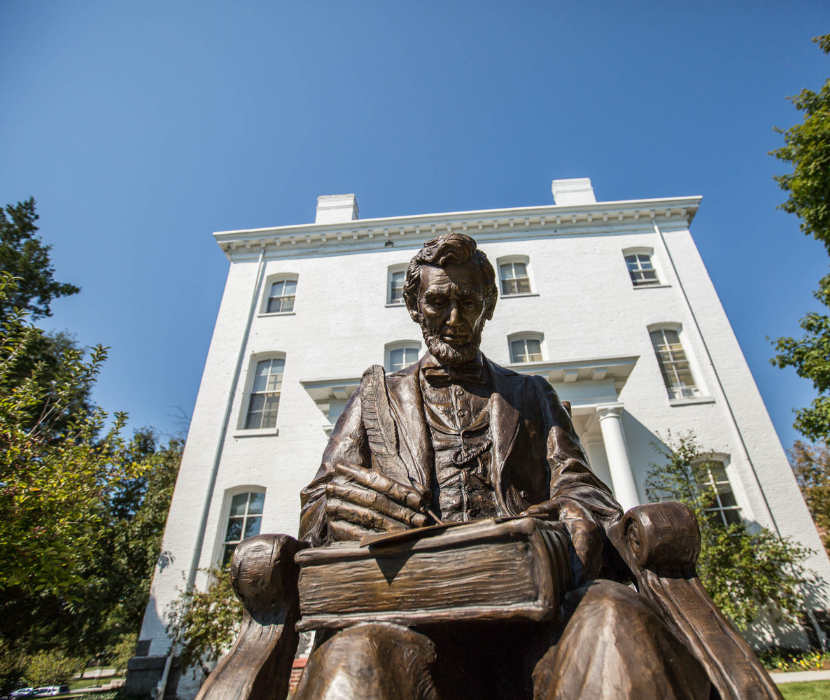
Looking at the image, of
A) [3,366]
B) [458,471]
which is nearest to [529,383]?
[458,471]

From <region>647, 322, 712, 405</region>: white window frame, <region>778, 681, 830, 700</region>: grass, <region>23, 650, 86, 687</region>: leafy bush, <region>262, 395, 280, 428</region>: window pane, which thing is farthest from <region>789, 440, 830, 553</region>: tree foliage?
<region>23, 650, 86, 687</region>: leafy bush

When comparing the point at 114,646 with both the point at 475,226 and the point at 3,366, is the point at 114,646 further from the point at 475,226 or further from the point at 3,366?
the point at 475,226

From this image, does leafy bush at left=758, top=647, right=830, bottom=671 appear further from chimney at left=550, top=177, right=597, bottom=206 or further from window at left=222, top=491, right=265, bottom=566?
chimney at left=550, top=177, right=597, bottom=206

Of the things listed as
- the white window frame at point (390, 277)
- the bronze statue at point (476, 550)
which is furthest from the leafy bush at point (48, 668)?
the bronze statue at point (476, 550)

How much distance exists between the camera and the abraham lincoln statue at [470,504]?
1003mm

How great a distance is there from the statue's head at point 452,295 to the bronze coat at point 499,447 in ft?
0.65

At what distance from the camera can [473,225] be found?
1600 cm

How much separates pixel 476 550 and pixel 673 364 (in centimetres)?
1383

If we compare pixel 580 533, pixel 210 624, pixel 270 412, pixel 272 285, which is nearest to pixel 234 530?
pixel 210 624

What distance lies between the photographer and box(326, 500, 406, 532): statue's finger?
138cm

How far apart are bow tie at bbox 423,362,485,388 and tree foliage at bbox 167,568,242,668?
867 centimetres

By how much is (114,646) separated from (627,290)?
2831 centimetres

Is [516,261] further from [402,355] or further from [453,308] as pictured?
[453,308]

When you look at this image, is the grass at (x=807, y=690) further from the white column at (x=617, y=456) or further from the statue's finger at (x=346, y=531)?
the statue's finger at (x=346, y=531)
